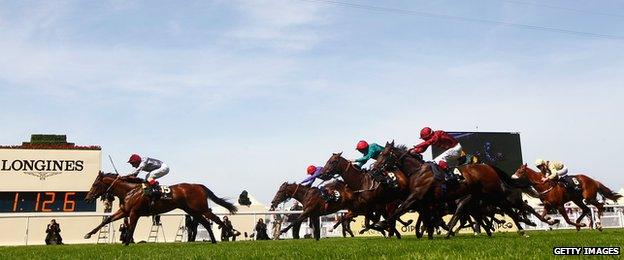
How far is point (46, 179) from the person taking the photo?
2709cm

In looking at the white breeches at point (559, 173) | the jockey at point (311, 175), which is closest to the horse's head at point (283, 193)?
the jockey at point (311, 175)

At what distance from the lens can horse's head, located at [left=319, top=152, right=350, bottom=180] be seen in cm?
1292

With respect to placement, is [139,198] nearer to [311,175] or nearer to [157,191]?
[157,191]

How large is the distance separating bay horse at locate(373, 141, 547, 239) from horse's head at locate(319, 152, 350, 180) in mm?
1614

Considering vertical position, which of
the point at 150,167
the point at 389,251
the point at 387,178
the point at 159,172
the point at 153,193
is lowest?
the point at 389,251

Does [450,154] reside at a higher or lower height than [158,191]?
higher

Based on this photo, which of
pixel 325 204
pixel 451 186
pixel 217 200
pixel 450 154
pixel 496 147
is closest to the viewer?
pixel 451 186

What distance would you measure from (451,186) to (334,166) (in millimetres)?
3008

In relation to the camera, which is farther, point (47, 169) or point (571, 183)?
point (47, 169)

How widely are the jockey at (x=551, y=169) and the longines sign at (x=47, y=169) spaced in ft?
66.9

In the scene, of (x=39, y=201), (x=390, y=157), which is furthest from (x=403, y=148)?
(x=39, y=201)

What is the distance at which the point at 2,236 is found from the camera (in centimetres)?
2525

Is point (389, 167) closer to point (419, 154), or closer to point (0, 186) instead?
point (419, 154)

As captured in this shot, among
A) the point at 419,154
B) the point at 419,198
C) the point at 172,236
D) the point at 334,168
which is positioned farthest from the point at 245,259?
the point at 172,236
